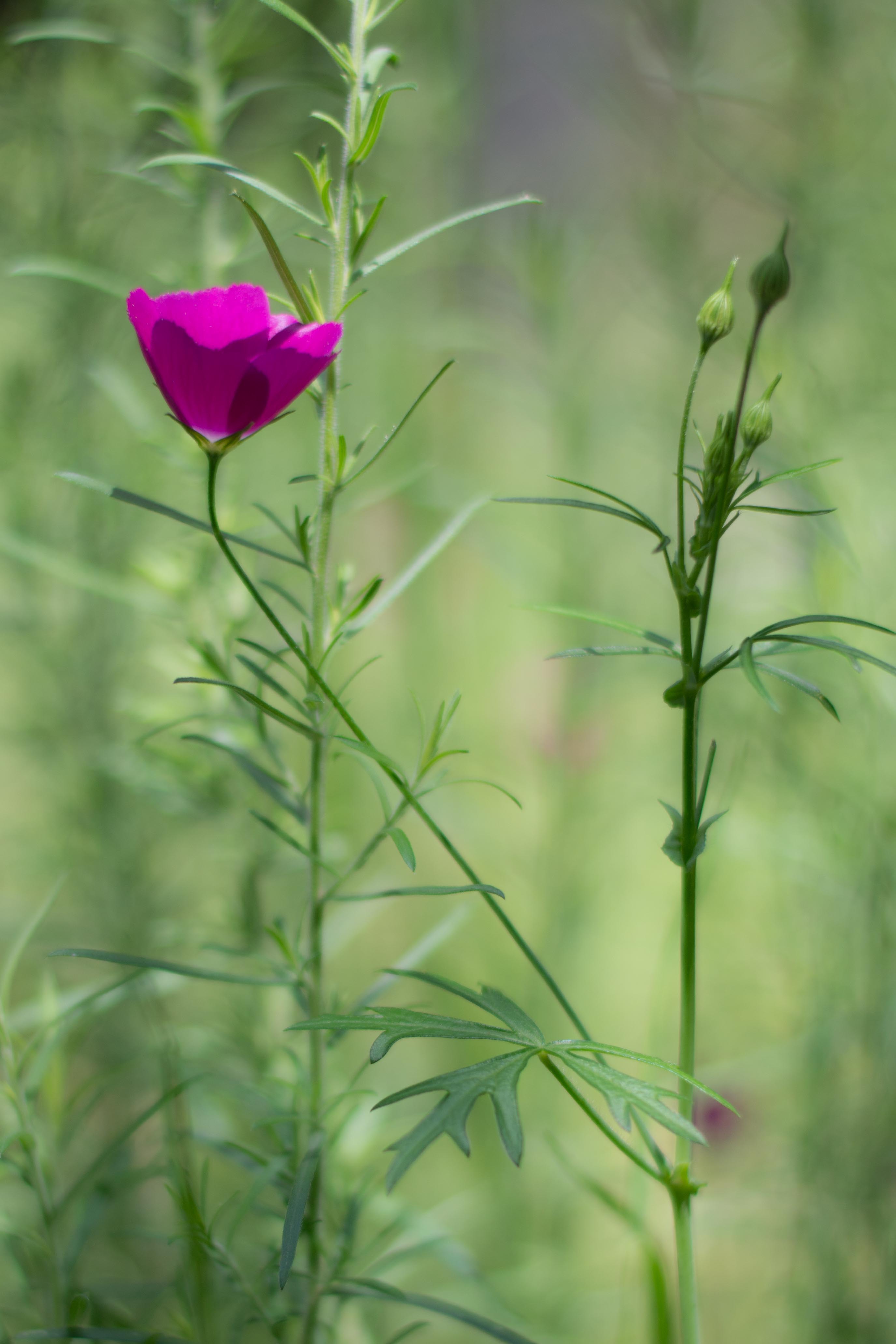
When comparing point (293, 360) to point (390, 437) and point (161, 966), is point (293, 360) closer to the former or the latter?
point (390, 437)

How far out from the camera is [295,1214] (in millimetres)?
257

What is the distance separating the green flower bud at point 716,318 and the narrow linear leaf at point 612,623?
3.0 inches

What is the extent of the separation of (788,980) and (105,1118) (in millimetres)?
647

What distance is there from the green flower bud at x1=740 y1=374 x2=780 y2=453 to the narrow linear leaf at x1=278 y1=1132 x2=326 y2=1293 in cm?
23

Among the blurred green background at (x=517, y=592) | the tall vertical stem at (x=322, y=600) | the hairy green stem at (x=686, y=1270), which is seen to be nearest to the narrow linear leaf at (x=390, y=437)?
the tall vertical stem at (x=322, y=600)

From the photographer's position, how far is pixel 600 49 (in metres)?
0.97

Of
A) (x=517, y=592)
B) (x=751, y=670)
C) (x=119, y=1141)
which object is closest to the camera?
(x=751, y=670)

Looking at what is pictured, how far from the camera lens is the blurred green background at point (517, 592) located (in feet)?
1.90

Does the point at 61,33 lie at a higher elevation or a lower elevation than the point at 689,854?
higher

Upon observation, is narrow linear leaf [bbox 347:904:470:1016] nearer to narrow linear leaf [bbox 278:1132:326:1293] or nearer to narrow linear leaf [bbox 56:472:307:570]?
narrow linear leaf [bbox 278:1132:326:1293]

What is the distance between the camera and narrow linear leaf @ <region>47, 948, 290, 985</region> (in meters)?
0.26

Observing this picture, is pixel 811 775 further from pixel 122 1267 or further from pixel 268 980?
pixel 122 1267

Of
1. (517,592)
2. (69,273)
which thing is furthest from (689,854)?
(517,592)

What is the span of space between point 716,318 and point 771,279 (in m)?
0.02
